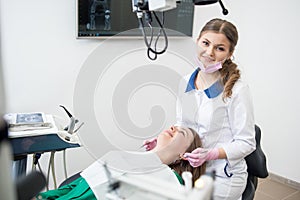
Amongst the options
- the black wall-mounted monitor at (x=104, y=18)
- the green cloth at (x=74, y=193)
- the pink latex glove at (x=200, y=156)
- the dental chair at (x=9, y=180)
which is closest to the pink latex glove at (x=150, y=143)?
the pink latex glove at (x=200, y=156)

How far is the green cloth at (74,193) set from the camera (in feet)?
3.76

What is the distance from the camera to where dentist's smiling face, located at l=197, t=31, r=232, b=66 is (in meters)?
1.28

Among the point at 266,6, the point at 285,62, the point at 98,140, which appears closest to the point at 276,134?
the point at 285,62

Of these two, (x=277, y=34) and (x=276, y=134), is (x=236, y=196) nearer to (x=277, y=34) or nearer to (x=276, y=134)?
(x=276, y=134)

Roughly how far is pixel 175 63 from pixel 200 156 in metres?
0.45

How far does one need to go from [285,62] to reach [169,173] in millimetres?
1532

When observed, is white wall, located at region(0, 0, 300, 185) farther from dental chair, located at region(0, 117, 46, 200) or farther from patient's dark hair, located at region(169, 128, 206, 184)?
dental chair, located at region(0, 117, 46, 200)

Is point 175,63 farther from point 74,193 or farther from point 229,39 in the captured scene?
point 74,193

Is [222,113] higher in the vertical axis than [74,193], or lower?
higher

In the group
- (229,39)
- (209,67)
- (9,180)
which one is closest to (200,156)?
(209,67)

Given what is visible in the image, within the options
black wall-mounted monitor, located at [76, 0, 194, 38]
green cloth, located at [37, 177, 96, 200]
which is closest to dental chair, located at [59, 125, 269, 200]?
green cloth, located at [37, 177, 96, 200]

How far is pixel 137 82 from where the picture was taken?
1481mm

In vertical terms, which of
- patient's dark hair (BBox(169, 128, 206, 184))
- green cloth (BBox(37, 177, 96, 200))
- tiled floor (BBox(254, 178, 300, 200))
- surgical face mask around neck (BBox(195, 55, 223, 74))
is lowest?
tiled floor (BBox(254, 178, 300, 200))

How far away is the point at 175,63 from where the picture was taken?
147 centimetres
